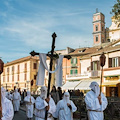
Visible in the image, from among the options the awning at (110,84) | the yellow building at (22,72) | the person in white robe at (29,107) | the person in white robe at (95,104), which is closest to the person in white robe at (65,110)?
the person in white robe at (95,104)

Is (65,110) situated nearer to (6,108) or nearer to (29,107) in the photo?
(6,108)

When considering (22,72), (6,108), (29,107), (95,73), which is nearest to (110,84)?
(95,73)

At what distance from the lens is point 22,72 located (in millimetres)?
66562

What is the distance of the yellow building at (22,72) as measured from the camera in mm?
63141

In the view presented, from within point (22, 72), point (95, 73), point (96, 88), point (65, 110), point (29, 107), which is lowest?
point (29, 107)

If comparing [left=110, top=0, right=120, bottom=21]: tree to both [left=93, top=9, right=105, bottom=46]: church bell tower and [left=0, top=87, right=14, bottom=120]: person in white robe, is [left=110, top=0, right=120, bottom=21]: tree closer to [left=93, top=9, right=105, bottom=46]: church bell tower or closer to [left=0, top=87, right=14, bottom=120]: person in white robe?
[left=0, top=87, right=14, bottom=120]: person in white robe

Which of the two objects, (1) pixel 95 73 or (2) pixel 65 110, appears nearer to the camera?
(2) pixel 65 110

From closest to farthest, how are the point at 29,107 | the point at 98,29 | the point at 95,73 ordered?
1. the point at 29,107
2. the point at 95,73
3. the point at 98,29

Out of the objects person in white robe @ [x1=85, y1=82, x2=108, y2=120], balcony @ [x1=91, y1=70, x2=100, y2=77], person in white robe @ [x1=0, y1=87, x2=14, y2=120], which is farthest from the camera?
balcony @ [x1=91, y1=70, x2=100, y2=77]

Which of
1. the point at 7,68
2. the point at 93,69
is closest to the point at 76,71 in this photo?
the point at 93,69

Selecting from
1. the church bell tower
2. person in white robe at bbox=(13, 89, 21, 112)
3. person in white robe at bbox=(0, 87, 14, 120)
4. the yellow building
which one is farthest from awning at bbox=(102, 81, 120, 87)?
the church bell tower

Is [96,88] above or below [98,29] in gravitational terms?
below

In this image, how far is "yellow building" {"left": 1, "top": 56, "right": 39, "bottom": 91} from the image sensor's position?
63141 millimetres

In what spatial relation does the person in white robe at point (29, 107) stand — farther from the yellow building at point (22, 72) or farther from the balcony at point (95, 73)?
the yellow building at point (22, 72)
